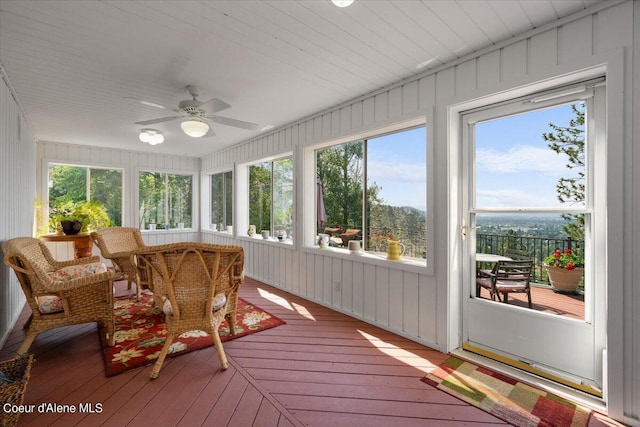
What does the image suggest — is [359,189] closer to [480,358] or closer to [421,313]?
[421,313]

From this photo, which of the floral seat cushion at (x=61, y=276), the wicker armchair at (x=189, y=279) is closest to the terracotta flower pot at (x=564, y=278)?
the wicker armchair at (x=189, y=279)

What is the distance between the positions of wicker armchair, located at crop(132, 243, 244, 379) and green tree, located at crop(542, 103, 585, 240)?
8.29ft

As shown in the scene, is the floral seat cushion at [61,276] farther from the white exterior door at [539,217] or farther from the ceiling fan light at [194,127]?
the white exterior door at [539,217]

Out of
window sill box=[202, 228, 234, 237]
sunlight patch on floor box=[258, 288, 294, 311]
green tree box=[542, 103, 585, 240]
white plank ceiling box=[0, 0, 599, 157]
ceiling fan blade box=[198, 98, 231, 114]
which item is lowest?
sunlight patch on floor box=[258, 288, 294, 311]

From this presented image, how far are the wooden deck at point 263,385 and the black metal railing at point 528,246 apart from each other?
1017 mm

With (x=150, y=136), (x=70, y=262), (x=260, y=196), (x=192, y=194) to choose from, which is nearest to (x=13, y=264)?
(x=70, y=262)

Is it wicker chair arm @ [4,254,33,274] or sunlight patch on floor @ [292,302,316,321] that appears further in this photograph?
sunlight patch on floor @ [292,302,316,321]

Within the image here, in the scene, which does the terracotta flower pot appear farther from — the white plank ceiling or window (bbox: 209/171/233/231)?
window (bbox: 209/171/233/231)

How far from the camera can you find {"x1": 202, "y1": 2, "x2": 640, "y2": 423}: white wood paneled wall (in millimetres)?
1812

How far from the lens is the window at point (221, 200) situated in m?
6.37

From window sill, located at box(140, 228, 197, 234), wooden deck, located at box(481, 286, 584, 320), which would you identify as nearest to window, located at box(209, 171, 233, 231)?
window sill, located at box(140, 228, 197, 234)

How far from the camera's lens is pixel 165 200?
7031 mm

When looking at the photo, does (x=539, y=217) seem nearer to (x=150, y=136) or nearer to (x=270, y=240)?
(x=270, y=240)

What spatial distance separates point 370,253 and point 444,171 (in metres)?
1.38
